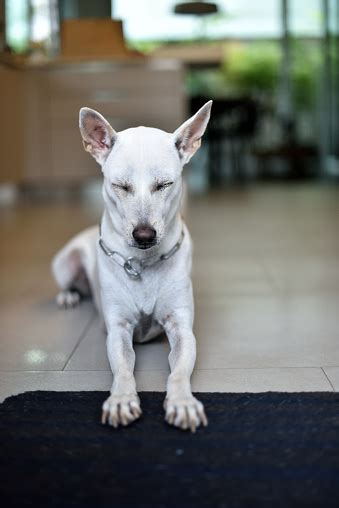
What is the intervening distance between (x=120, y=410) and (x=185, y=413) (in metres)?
0.13

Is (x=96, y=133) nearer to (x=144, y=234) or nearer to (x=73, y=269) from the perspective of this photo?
(x=144, y=234)

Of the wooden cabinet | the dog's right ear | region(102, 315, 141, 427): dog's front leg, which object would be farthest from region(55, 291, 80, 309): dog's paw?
the wooden cabinet

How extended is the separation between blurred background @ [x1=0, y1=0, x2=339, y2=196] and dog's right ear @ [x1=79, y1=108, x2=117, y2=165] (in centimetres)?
438

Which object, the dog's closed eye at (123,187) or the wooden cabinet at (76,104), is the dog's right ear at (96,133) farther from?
the wooden cabinet at (76,104)

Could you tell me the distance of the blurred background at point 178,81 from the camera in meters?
6.28

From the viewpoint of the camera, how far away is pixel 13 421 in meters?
1.28

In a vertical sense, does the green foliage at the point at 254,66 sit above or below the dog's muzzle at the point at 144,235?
above

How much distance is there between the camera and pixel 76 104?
20.9ft

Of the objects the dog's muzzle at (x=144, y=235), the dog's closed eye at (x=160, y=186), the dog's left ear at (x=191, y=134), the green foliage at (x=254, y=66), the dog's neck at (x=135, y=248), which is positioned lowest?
the dog's neck at (x=135, y=248)

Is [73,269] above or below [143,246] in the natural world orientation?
below

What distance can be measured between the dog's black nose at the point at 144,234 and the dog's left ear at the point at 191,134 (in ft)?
0.91

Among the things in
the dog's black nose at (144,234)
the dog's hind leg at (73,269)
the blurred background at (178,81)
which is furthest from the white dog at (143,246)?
the blurred background at (178,81)

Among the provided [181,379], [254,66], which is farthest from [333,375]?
[254,66]

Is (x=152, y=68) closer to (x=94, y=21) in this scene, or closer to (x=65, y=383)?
(x=94, y=21)
